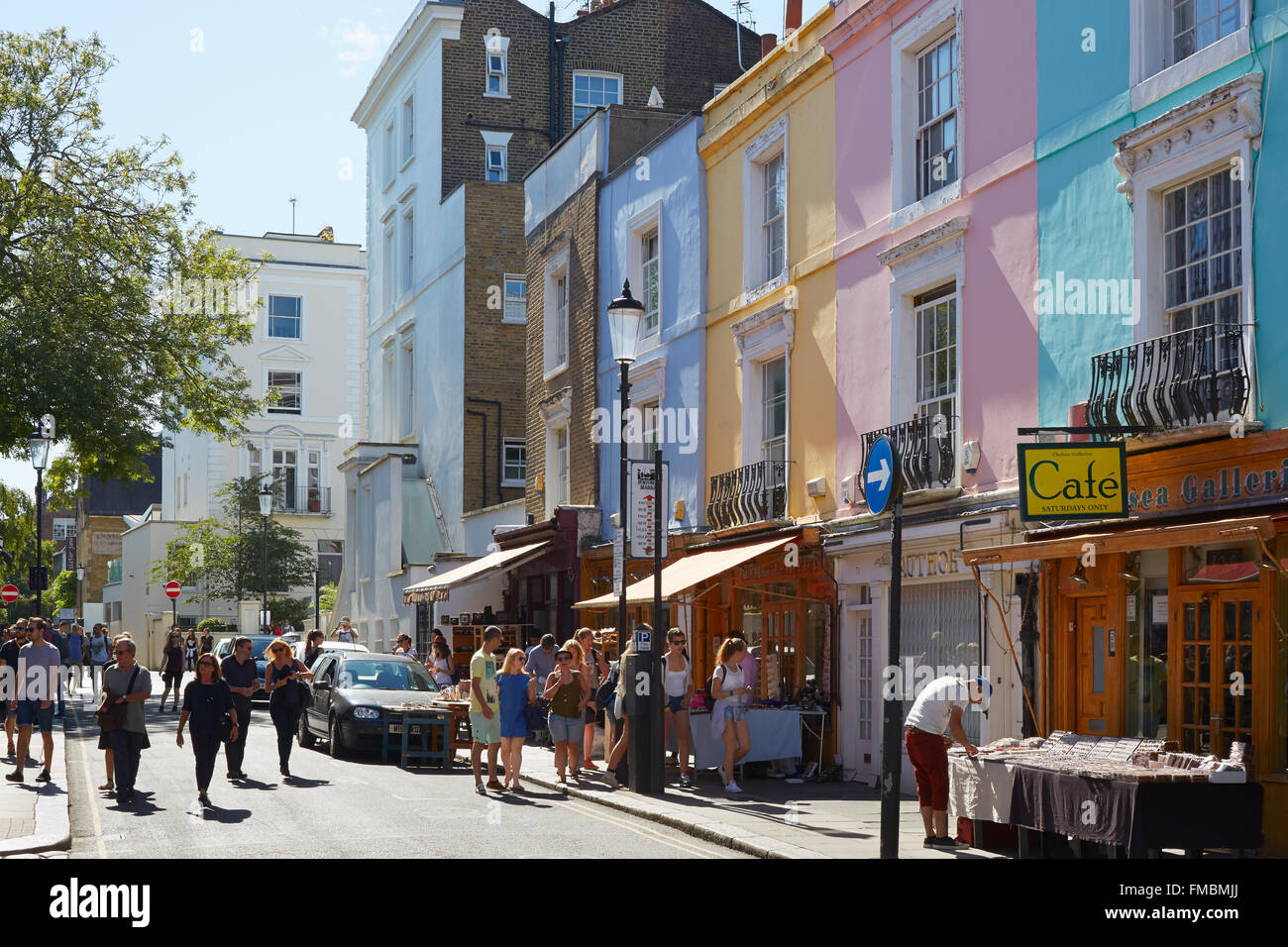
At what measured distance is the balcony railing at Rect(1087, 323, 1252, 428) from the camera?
12031 millimetres

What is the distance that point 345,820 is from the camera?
45.1 feet

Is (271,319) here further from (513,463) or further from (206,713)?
(206,713)

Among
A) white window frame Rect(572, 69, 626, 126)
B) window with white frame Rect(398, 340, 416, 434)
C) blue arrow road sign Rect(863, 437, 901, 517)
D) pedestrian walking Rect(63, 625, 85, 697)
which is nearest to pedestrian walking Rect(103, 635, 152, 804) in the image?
blue arrow road sign Rect(863, 437, 901, 517)

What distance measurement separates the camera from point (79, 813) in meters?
14.5

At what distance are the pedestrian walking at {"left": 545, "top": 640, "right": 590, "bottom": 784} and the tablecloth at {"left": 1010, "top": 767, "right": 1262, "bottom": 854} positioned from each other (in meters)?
8.55

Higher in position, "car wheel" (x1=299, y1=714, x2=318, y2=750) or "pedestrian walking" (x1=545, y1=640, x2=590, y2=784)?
"pedestrian walking" (x1=545, y1=640, x2=590, y2=784)

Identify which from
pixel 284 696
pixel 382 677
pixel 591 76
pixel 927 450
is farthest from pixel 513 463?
pixel 927 450

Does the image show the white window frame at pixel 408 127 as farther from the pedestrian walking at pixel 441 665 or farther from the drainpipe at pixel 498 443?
the pedestrian walking at pixel 441 665

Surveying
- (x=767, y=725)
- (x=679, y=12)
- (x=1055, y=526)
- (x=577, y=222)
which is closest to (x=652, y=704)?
(x=767, y=725)

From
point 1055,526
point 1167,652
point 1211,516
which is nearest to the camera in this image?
point 1211,516

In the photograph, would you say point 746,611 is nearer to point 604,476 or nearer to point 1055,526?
point 604,476

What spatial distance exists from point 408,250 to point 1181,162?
31722mm

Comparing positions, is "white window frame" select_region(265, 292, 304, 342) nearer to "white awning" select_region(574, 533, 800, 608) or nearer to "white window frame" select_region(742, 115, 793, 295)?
"white window frame" select_region(742, 115, 793, 295)

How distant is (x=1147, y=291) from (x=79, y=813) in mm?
10902
